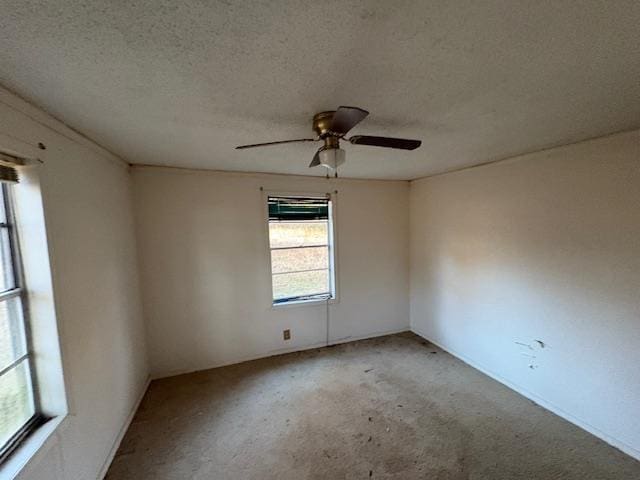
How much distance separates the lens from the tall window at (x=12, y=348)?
1.21 metres

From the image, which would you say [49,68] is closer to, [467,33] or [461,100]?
[467,33]

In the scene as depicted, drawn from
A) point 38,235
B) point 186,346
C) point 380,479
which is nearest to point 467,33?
point 38,235

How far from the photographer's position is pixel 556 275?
2.25 meters

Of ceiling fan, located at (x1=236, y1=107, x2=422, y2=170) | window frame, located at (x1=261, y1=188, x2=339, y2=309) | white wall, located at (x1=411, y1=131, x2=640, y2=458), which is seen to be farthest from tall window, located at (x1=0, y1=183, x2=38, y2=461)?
white wall, located at (x1=411, y1=131, x2=640, y2=458)

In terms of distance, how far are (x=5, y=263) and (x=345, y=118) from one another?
1.73 meters

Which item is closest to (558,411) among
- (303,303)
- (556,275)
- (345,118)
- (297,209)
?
(556,275)

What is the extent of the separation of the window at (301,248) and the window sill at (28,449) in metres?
2.13

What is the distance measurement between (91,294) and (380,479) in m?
2.17

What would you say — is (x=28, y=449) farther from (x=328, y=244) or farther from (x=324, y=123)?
(x=328, y=244)

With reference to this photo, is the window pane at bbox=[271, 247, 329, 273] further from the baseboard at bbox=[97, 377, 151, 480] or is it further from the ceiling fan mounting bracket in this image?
the ceiling fan mounting bracket

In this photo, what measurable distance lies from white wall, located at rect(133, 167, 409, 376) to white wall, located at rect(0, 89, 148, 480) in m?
0.45

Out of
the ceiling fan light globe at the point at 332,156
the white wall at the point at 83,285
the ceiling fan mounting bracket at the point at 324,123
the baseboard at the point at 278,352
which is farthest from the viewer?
the baseboard at the point at 278,352

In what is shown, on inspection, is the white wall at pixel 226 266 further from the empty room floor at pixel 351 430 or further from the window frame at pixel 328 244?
the empty room floor at pixel 351 430

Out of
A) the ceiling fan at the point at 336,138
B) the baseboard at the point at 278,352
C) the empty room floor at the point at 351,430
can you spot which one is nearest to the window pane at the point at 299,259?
the baseboard at the point at 278,352
